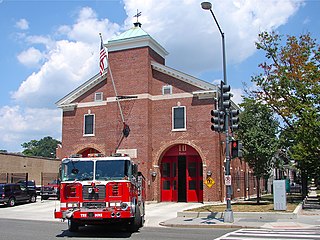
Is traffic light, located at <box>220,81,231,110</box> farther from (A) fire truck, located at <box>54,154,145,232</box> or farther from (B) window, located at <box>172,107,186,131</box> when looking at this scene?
(B) window, located at <box>172,107,186,131</box>

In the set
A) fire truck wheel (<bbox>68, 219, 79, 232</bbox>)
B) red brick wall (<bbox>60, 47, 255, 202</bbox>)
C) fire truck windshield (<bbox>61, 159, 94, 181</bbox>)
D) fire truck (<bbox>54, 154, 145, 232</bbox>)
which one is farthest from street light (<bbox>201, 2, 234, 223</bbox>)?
red brick wall (<bbox>60, 47, 255, 202</bbox>)

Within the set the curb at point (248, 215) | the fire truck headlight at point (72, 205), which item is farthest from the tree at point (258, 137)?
the fire truck headlight at point (72, 205)

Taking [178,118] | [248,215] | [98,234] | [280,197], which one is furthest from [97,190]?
[178,118]

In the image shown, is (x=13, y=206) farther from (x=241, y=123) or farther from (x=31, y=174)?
(x=31, y=174)

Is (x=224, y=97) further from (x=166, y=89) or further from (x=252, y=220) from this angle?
(x=166, y=89)

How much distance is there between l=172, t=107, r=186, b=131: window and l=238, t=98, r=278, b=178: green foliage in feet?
19.2

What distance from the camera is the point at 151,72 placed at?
3225cm

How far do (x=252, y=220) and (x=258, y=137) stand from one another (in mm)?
7420

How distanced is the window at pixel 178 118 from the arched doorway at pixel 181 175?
1.52 metres

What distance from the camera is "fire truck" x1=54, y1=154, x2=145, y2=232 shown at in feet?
46.1

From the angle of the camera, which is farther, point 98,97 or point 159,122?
point 98,97

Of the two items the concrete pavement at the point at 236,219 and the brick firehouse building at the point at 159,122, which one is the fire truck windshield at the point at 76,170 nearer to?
the concrete pavement at the point at 236,219

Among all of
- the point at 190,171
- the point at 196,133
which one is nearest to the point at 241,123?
the point at 196,133

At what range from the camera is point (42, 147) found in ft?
527
